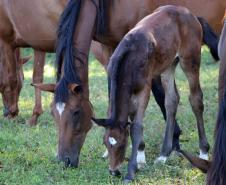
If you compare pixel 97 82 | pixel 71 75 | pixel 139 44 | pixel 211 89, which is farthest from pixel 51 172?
pixel 97 82

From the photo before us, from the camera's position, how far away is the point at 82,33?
685cm

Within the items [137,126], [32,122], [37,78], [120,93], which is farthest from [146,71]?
[37,78]

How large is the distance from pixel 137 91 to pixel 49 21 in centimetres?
266

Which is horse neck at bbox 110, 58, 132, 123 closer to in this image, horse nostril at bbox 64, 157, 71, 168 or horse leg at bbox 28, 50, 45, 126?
horse nostril at bbox 64, 157, 71, 168

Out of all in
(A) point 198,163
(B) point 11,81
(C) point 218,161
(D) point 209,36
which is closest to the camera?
(C) point 218,161

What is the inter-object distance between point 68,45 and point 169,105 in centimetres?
112

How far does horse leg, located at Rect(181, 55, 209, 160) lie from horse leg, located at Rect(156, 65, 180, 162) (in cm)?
19

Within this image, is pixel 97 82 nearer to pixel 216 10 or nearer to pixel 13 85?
pixel 13 85

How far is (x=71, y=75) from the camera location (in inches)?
257

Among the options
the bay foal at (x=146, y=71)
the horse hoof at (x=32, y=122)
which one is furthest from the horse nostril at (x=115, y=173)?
the horse hoof at (x=32, y=122)

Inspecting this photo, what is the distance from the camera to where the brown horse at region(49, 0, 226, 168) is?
646cm

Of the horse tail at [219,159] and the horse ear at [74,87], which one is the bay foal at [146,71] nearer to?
the horse ear at [74,87]

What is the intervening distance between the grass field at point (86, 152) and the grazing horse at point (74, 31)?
292 millimetres

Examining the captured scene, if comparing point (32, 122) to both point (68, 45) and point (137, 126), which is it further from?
point (137, 126)
